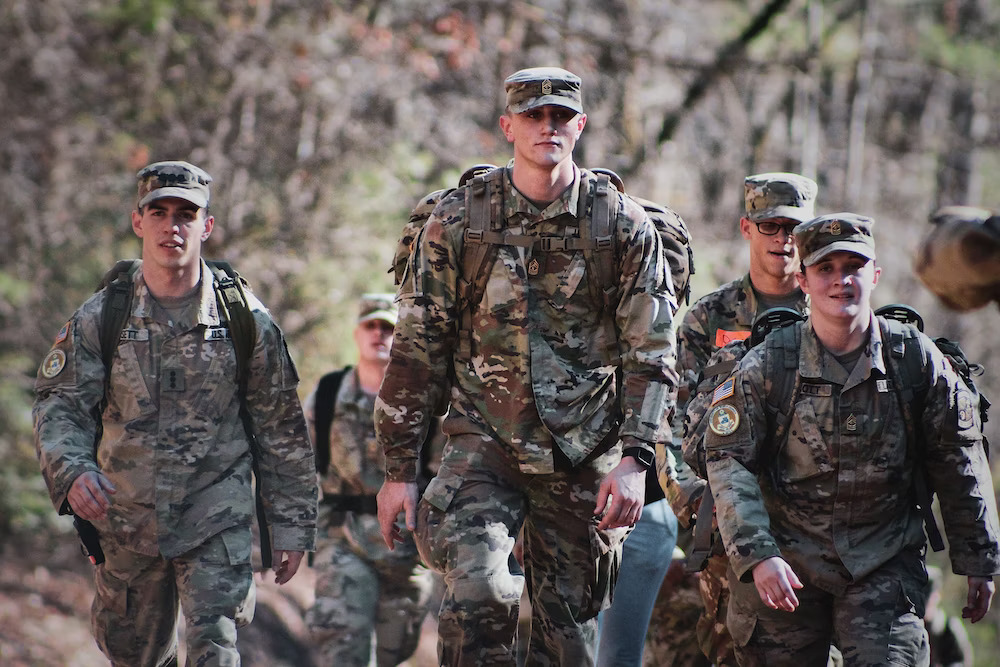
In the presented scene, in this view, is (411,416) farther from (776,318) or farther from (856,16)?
(856,16)

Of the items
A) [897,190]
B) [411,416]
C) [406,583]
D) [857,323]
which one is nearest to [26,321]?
[406,583]

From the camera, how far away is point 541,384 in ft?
17.4

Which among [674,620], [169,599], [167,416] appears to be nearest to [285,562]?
[169,599]

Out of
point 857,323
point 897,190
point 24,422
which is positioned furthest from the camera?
point 897,190

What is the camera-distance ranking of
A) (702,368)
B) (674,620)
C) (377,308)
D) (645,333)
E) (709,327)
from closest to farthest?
(645,333), (702,368), (709,327), (674,620), (377,308)

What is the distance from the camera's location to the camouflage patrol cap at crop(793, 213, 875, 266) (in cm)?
541

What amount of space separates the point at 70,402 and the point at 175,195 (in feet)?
3.55

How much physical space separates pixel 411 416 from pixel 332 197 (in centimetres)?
805

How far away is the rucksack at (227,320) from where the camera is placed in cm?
618

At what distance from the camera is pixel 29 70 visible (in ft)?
44.5

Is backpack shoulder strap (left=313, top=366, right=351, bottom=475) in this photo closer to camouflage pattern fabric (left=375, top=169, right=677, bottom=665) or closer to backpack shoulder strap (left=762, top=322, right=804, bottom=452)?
camouflage pattern fabric (left=375, top=169, right=677, bottom=665)

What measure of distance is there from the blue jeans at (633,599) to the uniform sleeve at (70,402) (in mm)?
2546

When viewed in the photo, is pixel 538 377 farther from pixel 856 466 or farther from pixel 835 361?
pixel 856 466

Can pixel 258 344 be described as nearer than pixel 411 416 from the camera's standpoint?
No
